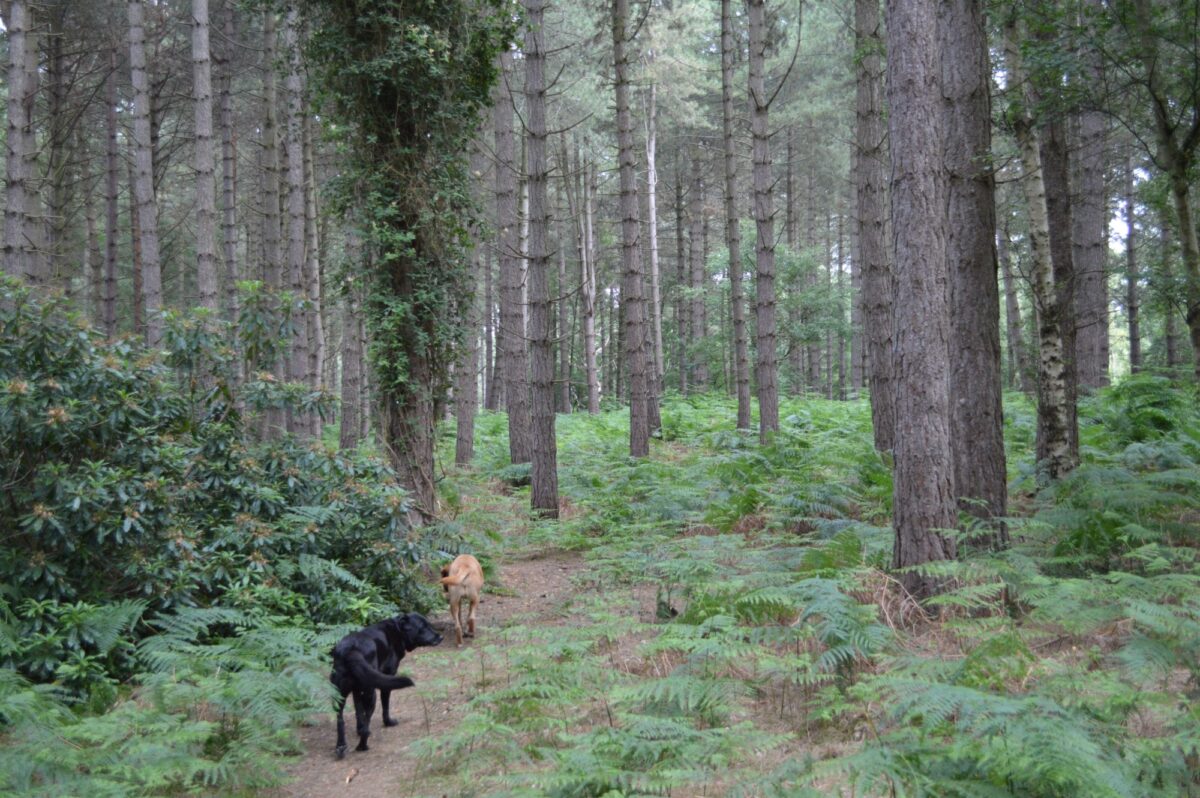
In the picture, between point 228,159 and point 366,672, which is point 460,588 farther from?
point 228,159

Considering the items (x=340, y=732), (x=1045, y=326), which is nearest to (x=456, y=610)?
(x=340, y=732)

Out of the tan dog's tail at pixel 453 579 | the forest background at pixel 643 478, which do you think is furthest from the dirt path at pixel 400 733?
the tan dog's tail at pixel 453 579

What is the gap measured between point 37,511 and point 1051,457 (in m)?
9.69

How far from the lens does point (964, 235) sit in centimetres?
736

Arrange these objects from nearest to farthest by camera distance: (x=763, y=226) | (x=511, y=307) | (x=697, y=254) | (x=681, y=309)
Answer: (x=511, y=307), (x=763, y=226), (x=697, y=254), (x=681, y=309)

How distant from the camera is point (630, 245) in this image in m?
14.6

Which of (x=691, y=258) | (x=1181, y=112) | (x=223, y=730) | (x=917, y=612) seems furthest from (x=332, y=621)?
(x=691, y=258)

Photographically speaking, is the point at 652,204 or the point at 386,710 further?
the point at 652,204

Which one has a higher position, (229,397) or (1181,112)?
(1181,112)

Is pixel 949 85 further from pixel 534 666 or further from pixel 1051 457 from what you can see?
pixel 534 666

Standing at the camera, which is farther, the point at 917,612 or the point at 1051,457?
the point at 1051,457

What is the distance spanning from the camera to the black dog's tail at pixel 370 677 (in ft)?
16.8

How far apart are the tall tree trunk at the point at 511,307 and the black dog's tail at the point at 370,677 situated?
26.8 feet

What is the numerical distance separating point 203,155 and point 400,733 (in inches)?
426
